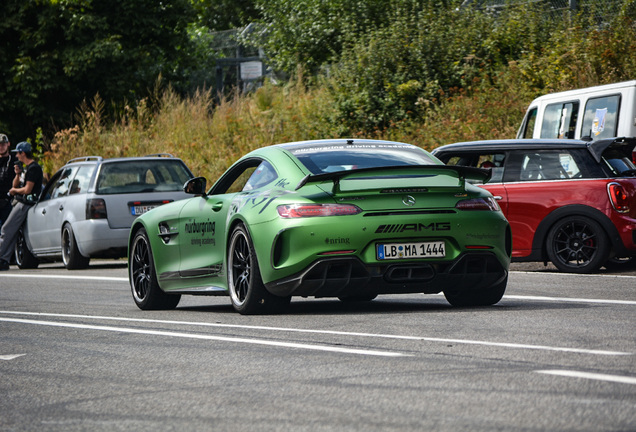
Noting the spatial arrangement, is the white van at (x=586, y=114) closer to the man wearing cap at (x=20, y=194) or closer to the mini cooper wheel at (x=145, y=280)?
the mini cooper wheel at (x=145, y=280)

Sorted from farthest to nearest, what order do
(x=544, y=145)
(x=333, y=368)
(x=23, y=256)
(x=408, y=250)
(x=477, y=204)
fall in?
(x=23, y=256), (x=544, y=145), (x=477, y=204), (x=408, y=250), (x=333, y=368)

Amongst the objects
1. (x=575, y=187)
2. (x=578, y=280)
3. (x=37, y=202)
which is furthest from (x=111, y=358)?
(x=37, y=202)

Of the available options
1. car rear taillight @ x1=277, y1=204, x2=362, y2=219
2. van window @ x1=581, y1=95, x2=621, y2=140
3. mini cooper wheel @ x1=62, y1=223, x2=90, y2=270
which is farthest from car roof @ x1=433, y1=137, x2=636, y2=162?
mini cooper wheel @ x1=62, y1=223, x2=90, y2=270

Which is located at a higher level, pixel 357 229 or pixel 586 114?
pixel 357 229

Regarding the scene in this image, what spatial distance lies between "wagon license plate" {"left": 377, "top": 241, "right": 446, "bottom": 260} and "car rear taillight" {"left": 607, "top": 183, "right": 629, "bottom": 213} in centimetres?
475

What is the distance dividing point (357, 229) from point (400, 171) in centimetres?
59

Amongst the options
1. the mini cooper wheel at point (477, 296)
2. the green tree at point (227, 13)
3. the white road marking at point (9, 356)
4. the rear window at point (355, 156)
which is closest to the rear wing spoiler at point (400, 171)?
the rear window at point (355, 156)

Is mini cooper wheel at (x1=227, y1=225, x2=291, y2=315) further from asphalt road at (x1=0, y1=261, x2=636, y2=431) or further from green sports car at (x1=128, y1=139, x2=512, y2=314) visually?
asphalt road at (x1=0, y1=261, x2=636, y2=431)

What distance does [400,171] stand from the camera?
28.1 feet

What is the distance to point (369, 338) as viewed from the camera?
726cm

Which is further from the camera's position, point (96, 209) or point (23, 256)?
point (23, 256)

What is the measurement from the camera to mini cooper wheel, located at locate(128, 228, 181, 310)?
10.5 m

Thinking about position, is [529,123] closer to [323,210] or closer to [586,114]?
[586,114]

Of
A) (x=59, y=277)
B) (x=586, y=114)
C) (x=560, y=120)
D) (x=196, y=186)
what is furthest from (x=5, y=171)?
(x=196, y=186)
